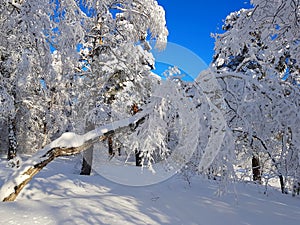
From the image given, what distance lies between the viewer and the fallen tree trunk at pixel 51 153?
4141mm

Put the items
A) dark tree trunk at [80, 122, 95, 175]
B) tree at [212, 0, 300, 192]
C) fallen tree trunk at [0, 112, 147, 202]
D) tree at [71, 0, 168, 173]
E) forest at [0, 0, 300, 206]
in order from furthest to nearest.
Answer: dark tree trunk at [80, 122, 95, 175]
tree at [71, 0, 168, 173]
fallen tree trunk at [0, 112, 147, 202]
forest at [0, 0, 300, 206]
tree at [212, 0, 300, 192]

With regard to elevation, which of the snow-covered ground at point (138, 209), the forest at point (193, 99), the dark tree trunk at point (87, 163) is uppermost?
the forest at point (193, 99)

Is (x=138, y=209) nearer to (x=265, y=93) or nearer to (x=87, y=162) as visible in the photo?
(x=265, y=93)

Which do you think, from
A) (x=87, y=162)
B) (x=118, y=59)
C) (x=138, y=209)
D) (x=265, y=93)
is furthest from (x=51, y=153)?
(x=87, y=162)

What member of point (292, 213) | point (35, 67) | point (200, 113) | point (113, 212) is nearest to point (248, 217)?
point (292, 213)

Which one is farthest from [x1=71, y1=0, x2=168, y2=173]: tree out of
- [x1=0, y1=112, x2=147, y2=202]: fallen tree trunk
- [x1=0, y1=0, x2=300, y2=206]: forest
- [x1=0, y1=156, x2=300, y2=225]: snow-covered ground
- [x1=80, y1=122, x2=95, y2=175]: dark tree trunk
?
[x1=0, y1=156, x2=300, y2=225]: snow-covered ground

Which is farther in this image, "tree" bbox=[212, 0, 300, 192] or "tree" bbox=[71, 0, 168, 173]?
"tree" bbox=[71, 0, 168, 173]

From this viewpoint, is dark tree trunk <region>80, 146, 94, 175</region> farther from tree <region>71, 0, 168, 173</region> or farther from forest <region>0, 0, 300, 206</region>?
forest <region>0, 0, 300, 206</region>

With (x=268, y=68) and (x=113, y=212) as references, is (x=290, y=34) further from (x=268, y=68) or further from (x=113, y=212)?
(x=113, y=212)

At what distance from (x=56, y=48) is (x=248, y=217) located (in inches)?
196

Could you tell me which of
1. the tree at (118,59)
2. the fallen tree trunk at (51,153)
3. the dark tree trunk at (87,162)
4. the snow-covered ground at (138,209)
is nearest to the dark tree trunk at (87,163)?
the dark tree trunk at (87,162)

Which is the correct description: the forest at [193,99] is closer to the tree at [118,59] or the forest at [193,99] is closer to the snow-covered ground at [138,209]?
the tree at [118,59]

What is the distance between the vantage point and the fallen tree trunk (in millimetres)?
4141

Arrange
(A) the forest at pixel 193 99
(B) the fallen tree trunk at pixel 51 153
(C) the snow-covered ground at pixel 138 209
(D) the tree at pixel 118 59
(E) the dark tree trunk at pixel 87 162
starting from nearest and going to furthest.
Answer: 1. (C) the snow-covered ground at pixel 138 209
2. (A) the forest at pixel 193 99
3. (B) the fallen tree trunk at pixel 51 153
4. (D) the tree at pixel 118 59
5. (E) the dark tree trunk at pixel 87 162
